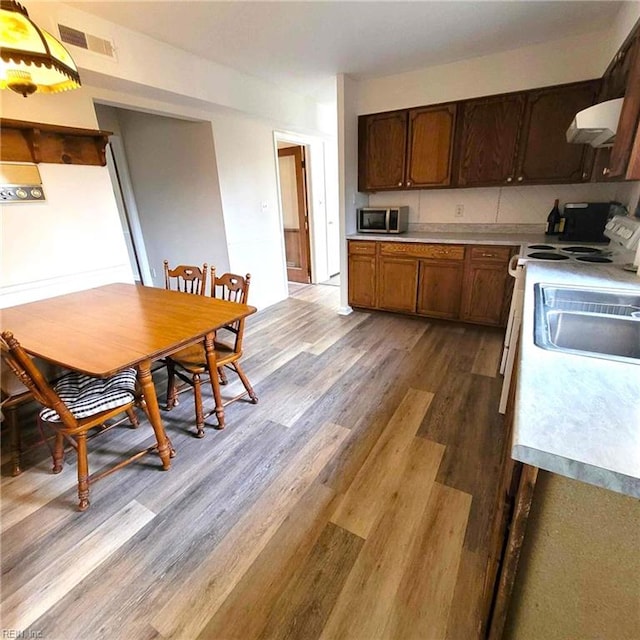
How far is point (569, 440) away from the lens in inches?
23.8

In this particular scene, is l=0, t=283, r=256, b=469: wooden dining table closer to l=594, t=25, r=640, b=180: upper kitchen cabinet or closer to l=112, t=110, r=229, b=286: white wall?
l=112, t=110, r=229, b=286: white wall

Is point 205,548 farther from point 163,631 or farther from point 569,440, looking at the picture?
point 569,440

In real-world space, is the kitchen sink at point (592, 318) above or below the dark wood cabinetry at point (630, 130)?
below

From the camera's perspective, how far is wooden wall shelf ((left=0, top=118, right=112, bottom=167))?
2.17 meters

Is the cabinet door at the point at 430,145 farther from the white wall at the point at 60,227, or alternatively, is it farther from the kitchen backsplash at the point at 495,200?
the white wall at the point at 60,227

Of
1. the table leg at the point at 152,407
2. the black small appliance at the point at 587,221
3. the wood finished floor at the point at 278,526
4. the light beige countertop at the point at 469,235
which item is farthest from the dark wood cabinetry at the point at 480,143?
the table leg at the point at 152,407

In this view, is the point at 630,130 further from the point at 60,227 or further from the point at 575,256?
the point at 60,227

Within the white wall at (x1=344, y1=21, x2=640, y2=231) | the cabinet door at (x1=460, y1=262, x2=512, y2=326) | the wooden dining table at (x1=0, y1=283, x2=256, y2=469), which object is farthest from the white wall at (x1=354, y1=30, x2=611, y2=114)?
the wooden dining table at (x1=0, y1=283, x2=256, y2=469)

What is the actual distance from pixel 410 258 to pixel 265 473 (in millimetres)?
2680

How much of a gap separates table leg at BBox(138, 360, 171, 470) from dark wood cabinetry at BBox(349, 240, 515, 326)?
2.76 m

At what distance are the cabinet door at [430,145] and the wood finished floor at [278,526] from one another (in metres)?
2.25

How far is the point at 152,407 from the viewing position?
1715mm

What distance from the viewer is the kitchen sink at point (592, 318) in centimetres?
130

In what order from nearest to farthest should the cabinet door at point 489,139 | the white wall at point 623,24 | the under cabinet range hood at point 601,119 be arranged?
the under cabinet range hood at point 601,119
the white wall at point 623,24
the cabinet door at point 489,139
